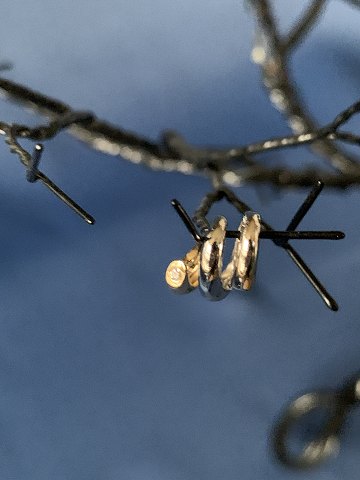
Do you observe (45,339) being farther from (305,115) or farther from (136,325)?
(305,115)

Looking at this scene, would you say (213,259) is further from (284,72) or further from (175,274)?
(284,72)

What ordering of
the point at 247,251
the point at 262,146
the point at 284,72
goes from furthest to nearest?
the point at 284,72 < the point at 262,146 < the point at 247,251

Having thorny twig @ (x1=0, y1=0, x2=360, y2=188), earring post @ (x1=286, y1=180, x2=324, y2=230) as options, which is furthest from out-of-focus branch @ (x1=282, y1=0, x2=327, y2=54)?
earring post @ (x1=286, y1=180, x2=324, y2=230)

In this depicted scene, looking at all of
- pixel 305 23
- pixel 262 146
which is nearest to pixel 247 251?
pixel 262 146

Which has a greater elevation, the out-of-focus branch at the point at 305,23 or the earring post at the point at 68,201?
the out-of-focus branch at the point at 305,23

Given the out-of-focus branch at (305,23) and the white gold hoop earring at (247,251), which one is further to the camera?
the out-of-focus branch at (305,23)

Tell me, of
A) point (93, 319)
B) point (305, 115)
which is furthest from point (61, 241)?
point (305, 115)

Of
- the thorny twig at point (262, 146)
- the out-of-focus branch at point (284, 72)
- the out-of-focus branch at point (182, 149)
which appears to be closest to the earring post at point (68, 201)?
the out-of-focus branch at point (182, 149)

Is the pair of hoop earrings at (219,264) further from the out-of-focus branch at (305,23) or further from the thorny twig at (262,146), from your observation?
the out-of-focus branch at (305,23)
